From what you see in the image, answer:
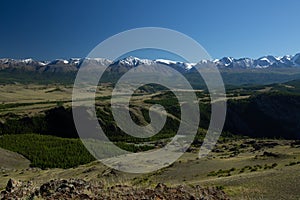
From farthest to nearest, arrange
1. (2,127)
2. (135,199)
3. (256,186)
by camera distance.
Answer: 1. (2,127)
2. (256,186)
3. (135,199)

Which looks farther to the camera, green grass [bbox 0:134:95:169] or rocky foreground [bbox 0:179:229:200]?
green grass [bbox 0:134:95:169]

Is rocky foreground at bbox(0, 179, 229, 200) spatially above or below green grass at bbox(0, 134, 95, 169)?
above

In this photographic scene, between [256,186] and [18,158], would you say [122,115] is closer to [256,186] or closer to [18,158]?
[18,158]

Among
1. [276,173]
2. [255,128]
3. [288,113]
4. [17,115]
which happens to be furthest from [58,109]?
[276,173]

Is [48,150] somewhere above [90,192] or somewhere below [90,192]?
below

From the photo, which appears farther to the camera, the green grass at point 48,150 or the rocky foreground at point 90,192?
the green grass at point 48,150

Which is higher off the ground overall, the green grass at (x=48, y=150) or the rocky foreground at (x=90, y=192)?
the rocky foreground at (x=90, y=192)

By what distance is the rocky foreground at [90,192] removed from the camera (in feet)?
67.3

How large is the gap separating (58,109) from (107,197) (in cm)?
16904

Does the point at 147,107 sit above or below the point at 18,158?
above

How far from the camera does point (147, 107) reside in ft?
646

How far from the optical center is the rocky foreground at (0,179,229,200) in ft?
67.3

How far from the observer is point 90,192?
70.5 feet

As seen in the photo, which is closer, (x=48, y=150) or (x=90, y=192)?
(x=90, y=192)
